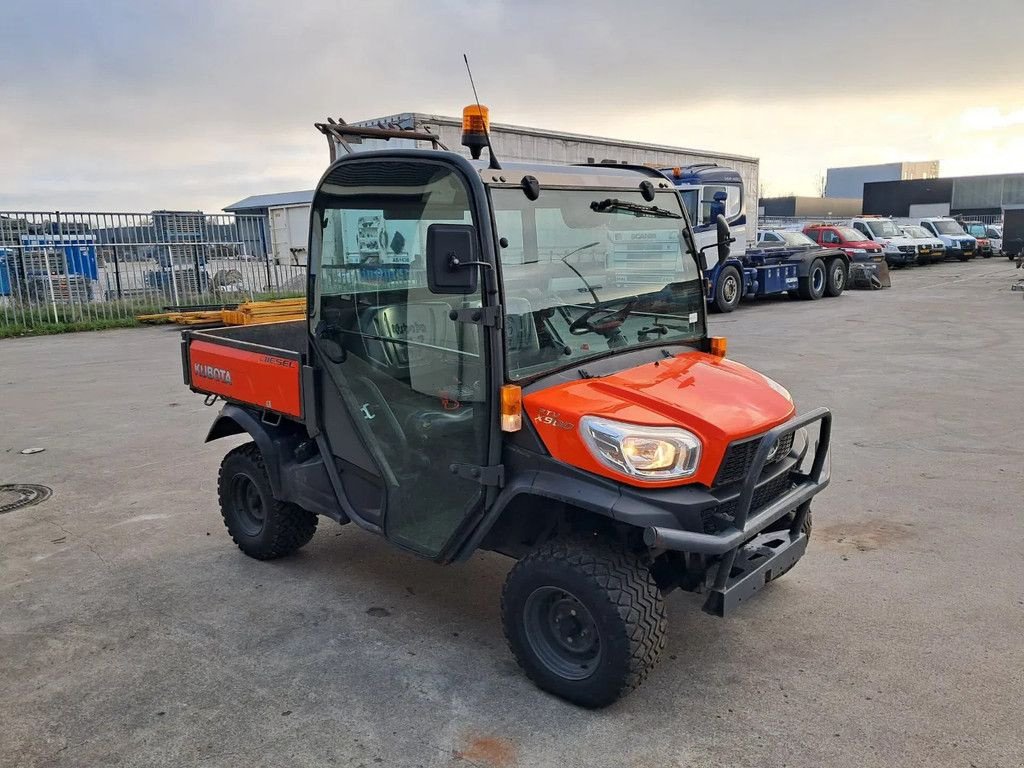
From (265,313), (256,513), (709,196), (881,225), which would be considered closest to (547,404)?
(256,513)

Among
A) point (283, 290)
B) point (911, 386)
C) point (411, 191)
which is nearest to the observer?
point (411, 191)

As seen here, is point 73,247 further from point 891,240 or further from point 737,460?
point 891,240

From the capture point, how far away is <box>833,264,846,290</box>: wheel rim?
2031 cm

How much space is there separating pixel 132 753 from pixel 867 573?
3.68 meters

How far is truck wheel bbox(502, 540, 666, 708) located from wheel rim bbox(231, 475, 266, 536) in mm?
2049

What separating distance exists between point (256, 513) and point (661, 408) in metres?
2.77

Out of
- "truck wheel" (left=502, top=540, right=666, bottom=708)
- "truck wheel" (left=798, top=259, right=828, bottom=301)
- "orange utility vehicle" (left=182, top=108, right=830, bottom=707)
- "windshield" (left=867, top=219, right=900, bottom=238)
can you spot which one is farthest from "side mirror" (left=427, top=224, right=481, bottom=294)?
"windshield" (left=867, top=219, right=900, bottom=238)

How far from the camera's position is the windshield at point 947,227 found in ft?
105

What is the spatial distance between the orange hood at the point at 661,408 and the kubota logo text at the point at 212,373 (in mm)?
2292

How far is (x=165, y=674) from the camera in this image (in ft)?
11.6

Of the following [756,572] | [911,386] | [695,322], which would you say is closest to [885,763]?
[756,572]

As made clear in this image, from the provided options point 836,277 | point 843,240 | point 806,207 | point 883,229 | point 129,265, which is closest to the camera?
point 129,265

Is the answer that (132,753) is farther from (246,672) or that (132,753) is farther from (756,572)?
(756,572)

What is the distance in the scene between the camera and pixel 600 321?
357 cm
